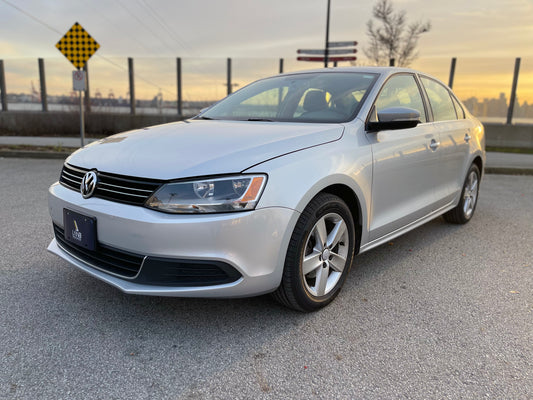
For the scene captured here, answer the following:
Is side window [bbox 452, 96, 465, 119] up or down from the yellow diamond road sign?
down

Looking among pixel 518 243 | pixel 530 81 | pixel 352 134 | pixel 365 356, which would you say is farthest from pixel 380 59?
pixel 365 356

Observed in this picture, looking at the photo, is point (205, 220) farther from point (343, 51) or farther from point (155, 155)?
point (343, 51)

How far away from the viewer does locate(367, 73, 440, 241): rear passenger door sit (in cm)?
296

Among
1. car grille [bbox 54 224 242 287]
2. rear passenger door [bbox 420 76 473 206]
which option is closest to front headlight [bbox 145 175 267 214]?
car grille [bbox 54 224 242 287]

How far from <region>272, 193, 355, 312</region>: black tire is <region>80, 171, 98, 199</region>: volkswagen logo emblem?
114cm

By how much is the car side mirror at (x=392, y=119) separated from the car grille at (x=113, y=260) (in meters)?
1.75

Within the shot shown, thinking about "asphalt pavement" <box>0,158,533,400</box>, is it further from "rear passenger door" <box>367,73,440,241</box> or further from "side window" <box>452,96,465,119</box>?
"side window" <box>452,96,465,119</box>

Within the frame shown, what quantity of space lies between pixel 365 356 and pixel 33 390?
1568mm

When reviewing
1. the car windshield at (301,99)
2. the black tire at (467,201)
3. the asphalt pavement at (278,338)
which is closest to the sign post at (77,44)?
the car windshield at (301,99)

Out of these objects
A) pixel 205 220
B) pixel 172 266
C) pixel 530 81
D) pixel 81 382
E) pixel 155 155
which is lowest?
pixel 81 382

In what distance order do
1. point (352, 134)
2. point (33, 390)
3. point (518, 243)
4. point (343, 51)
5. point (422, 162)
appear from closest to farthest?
point (33, 390) → point (352, 134) → point (422, 162) → point (518, 243) → point (343, 51)

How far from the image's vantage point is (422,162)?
3434 mm

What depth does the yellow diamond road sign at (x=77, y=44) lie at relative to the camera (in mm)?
8969

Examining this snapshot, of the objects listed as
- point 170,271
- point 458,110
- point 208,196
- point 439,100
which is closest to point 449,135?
point 439,100
